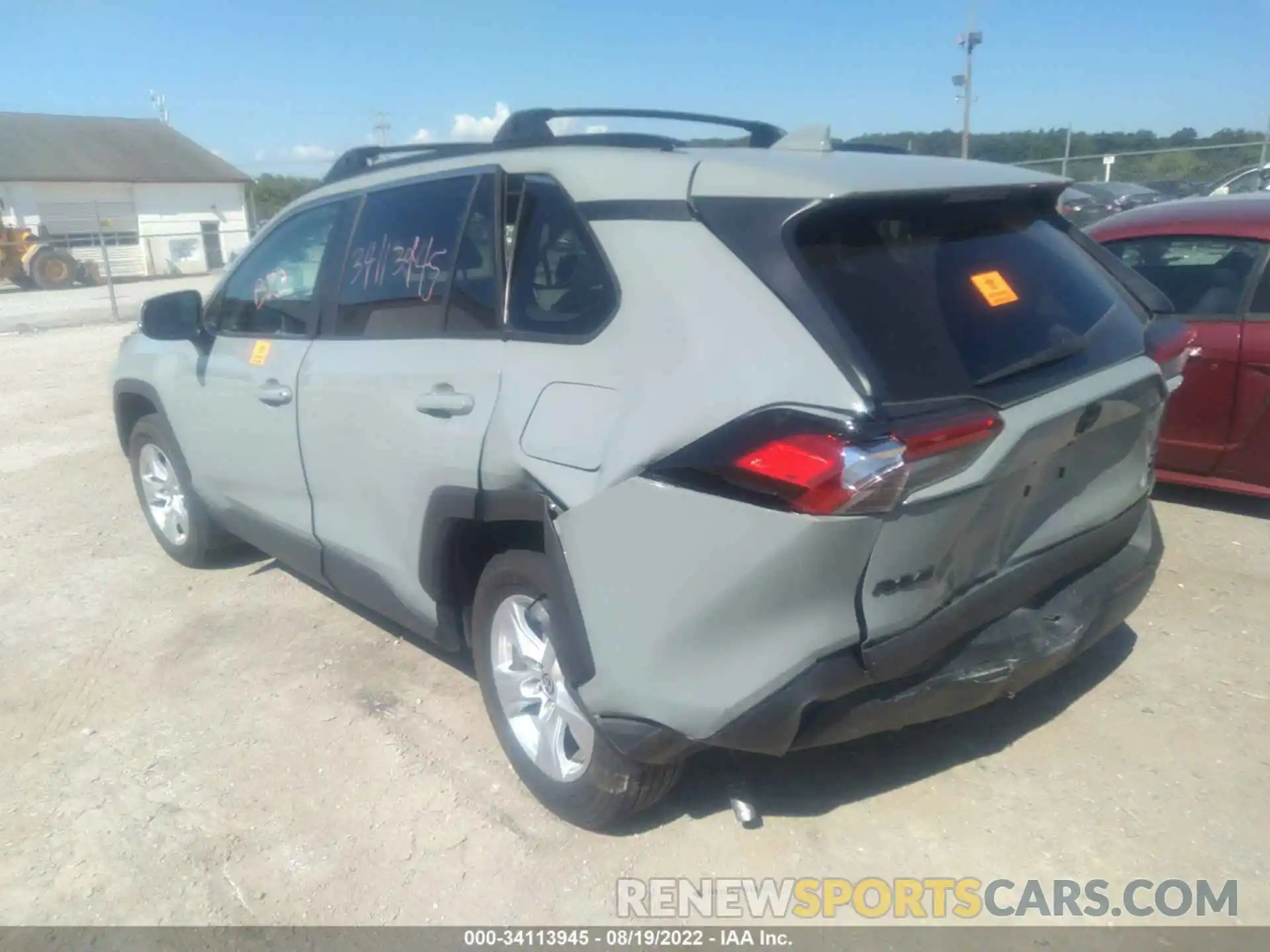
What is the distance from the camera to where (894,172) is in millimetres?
2676

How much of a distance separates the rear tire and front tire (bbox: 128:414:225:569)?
27599 millimetres

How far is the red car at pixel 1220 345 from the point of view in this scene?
15.7 ft

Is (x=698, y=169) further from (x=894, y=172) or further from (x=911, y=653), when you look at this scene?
(x=911, y=653)

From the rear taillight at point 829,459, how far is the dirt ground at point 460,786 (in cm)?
114

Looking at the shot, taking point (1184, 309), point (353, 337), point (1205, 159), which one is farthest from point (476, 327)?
point (1205, 159)

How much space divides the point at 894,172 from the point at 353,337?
1.95 metres

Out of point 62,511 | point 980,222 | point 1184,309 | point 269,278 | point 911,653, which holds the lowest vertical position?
point 62,511

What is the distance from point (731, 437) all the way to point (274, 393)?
2332mm

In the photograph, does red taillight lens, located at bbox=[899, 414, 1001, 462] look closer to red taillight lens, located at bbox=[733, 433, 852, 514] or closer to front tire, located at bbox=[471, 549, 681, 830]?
red taillight lens, located at bbox=[733, 433, 852, 514]

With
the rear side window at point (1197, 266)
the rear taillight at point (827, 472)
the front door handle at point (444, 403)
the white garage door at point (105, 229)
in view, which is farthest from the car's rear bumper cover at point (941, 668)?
the white garage door at point (105, 229)

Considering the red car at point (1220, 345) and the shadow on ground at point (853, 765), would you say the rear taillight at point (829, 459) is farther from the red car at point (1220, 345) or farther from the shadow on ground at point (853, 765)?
the red car at point (1220, 345)

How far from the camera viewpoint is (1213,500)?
211 inches

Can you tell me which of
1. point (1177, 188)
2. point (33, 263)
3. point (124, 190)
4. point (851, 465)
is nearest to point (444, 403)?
point (851, 465)

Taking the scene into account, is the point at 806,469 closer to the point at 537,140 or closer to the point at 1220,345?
the point at 537,140
